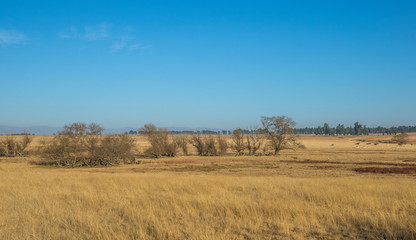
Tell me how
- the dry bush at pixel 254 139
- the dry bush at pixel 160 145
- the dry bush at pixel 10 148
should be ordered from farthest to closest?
the dry bush at pixel 254 139 → the dry bush at pixel 160 145 → the dry bush at pixel 10 148

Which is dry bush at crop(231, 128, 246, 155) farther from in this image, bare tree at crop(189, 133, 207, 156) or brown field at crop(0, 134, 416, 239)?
brown field at crop(0, 134, 416, 239)

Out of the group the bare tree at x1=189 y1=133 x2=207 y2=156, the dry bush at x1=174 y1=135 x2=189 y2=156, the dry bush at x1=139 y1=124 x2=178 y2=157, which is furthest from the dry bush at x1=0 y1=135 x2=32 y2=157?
the bare tree at x1=189 y1=133 x2=207 y2=156

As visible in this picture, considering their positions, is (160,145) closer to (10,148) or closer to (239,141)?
(239,141)

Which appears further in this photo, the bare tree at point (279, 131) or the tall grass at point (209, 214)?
the bare tree at point (279, 131)

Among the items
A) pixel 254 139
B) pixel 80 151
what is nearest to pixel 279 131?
pixel 254 139

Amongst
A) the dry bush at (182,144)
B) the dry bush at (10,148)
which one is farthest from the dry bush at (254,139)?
the dry bush at (10,148)

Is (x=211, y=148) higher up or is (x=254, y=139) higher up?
(x=254, y=139)

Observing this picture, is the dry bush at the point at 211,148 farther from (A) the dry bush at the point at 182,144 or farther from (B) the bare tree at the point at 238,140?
(A) the dry bush at the point at 182,144

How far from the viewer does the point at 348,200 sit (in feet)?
35.3

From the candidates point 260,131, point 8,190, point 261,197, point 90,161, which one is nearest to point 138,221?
point 261,197

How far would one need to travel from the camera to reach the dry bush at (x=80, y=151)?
35.5 metres

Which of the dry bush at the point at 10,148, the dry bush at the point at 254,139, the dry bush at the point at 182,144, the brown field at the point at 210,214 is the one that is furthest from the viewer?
the dry bush at the point at 182,144

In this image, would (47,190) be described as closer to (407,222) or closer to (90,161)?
(407,222)

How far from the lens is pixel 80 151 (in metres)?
35.9
